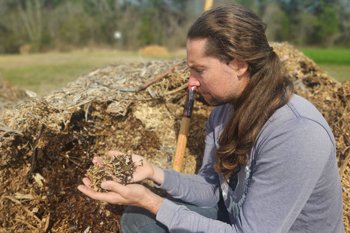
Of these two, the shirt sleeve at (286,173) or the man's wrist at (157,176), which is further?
the man's wrist at (157,176)

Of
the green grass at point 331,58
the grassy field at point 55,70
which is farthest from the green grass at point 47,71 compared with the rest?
the green grass at point 331,58

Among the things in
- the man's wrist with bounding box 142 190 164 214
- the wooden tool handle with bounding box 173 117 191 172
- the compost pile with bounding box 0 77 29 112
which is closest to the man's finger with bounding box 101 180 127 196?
the man's wrist with bounding box 142 190 164 214

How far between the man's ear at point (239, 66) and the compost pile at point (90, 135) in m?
1.38

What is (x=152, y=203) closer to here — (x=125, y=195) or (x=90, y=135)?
(x=125, y=195)

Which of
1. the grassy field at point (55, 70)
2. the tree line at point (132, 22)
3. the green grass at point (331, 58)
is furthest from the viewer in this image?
the tree line at point (132, 22)

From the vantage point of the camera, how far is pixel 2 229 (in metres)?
2.71

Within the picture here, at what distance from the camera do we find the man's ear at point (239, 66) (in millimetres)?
1924

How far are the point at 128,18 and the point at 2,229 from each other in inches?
1473

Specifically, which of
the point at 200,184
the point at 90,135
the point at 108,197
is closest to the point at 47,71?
the point at 90,135

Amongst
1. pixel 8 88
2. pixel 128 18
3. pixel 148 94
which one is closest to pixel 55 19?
pixel 128 18

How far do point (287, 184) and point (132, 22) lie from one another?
3782cm

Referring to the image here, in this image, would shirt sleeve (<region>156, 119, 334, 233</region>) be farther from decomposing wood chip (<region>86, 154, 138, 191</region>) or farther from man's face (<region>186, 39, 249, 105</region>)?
decomposing wood chip (<region>86, 154, 138, 191</region>)

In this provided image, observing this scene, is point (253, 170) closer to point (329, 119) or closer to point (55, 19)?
point (329, 119)

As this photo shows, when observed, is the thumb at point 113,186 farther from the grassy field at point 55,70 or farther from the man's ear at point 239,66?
the grassy field at point 55,70
